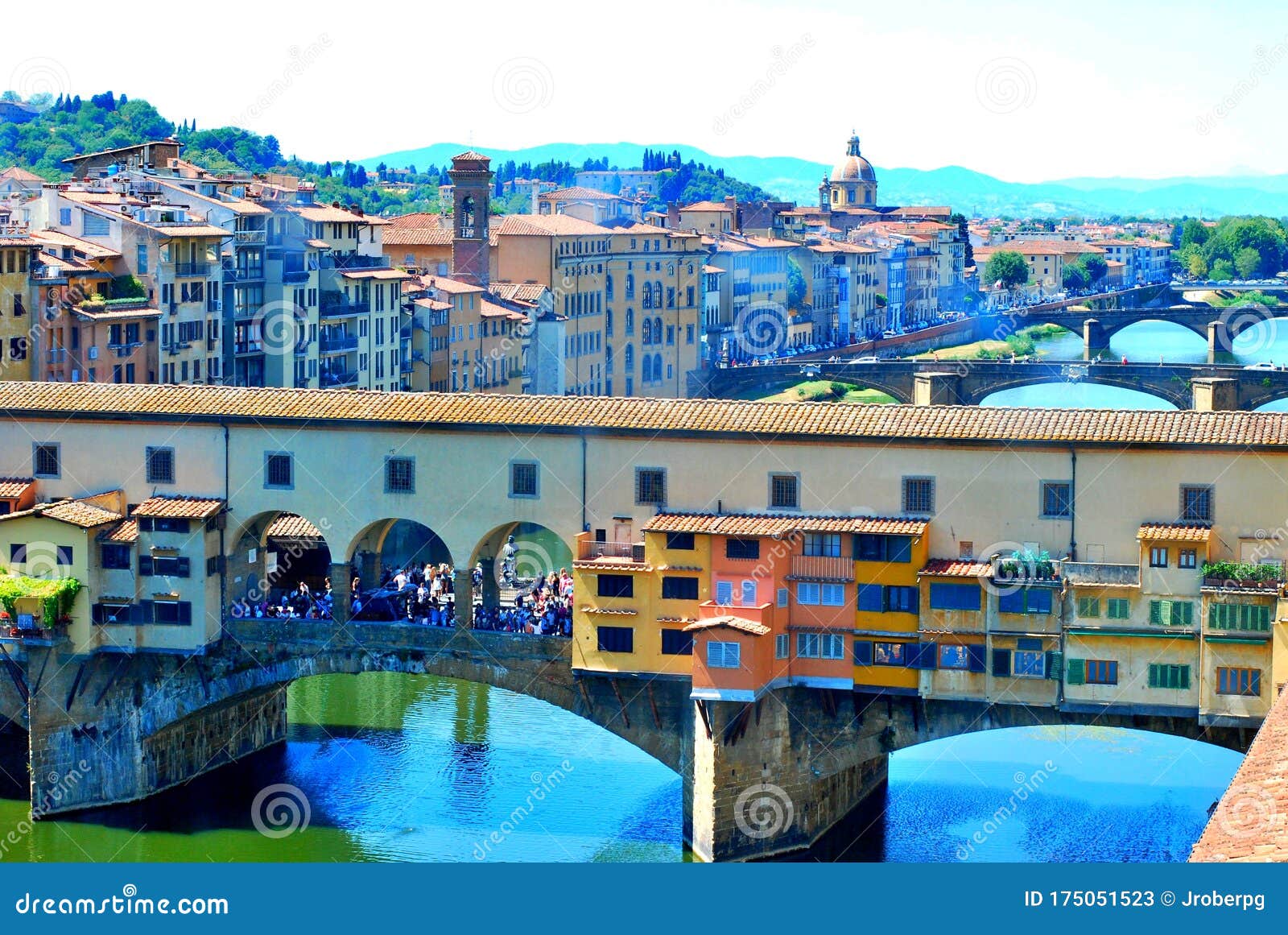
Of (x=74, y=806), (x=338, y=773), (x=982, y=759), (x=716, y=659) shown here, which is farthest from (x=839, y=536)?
(x=74, y=806)

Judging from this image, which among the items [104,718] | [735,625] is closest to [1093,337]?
[104,718]

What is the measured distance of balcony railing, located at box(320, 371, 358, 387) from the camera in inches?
2539

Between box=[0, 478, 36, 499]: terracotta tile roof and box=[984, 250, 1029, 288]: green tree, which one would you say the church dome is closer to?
box=[984, 250, 1029, 288]: green tree

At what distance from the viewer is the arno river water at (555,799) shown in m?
33.6

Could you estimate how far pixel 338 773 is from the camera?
38062mm

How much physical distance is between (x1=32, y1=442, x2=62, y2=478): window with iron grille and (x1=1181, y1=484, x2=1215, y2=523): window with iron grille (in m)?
17.7

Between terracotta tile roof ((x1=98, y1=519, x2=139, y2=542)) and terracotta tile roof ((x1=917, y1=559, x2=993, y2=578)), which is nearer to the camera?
terracotta tile roof ((x1=917, y1=559, x2=993, y2=578))

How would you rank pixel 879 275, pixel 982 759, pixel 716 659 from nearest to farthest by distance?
pixel 716 659 < pixel 982 759 < pixel 879 275

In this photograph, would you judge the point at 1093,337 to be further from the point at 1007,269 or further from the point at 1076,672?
the point at 1076,672

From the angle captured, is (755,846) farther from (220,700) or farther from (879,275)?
(879,275)

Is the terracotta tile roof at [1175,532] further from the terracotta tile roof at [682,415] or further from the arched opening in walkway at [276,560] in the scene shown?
the arched opening in walkway at [276,560]

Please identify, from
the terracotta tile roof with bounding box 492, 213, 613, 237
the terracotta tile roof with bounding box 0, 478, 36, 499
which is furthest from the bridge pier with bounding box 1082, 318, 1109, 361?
the terracotta tile roof with bounding box 0, 478, 36, 499

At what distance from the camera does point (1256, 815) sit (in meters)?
20.8

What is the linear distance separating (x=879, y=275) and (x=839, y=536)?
105929mm
